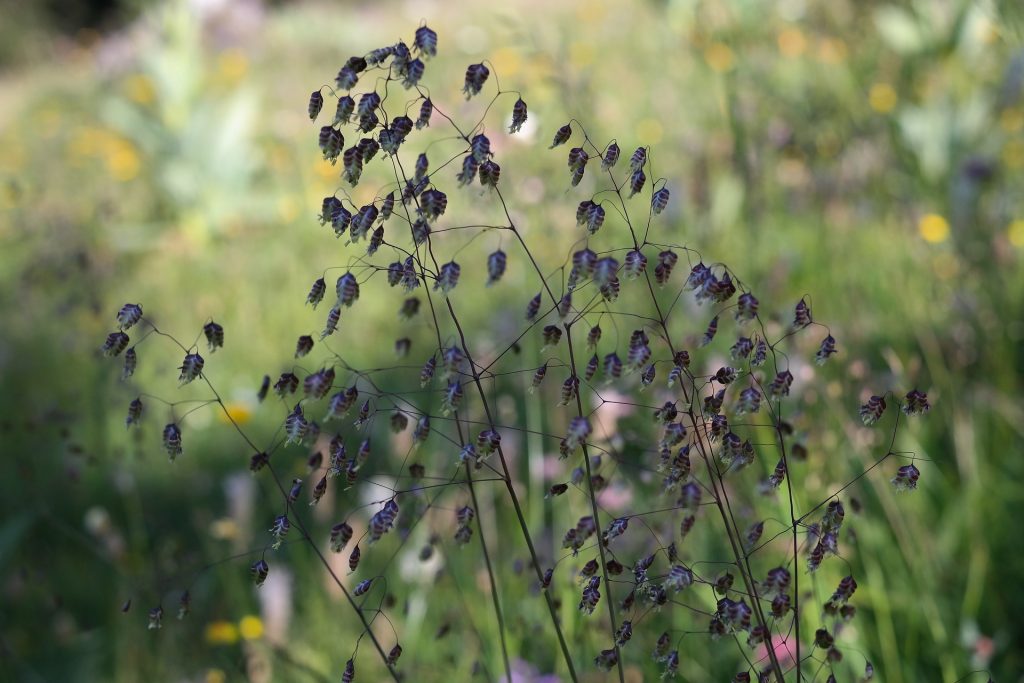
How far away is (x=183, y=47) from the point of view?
18.4 ft

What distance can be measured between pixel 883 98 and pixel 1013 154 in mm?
920

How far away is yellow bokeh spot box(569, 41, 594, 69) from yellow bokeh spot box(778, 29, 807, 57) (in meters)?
1.42

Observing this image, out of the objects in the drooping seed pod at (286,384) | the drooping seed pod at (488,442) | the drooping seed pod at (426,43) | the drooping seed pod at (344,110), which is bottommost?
the drooping seed pod at (488,442)

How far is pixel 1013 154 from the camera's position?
3.83 metres

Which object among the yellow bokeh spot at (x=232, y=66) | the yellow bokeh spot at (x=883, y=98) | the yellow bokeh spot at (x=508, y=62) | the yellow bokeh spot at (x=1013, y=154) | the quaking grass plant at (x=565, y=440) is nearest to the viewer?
the quaking grass plant at (x=565, y=440)

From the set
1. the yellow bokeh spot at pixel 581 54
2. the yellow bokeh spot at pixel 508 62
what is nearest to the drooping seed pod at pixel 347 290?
the yellow bokeh spot at pixel 508 62

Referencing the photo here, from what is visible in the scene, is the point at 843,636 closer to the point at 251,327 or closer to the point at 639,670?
the point at 639,670

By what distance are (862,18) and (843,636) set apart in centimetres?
521

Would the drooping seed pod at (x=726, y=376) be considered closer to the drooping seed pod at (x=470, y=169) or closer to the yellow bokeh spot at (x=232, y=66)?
the drooping seed pod at (x=470, y=169)

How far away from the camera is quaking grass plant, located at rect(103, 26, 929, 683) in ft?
2.94

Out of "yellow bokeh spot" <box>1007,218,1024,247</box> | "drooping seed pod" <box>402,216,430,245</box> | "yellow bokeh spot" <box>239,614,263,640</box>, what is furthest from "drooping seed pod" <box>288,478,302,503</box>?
"yellow bokeh spot" <box>1007,218,1024,247</box>

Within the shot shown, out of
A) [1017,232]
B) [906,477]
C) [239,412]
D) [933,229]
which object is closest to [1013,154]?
[1017,232]

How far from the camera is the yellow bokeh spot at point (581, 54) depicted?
672cm

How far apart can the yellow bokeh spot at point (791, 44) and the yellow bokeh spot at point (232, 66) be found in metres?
4.71
